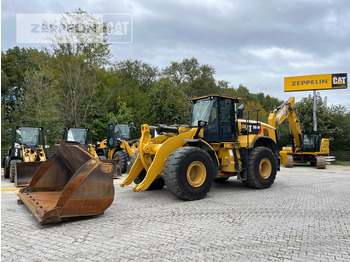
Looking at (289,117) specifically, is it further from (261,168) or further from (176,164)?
(176,164)

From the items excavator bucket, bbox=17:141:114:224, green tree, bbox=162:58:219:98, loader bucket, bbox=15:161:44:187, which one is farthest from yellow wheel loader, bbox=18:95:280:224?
green tree, bbox=162:58:219:98

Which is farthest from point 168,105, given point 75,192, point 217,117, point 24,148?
point 75,192

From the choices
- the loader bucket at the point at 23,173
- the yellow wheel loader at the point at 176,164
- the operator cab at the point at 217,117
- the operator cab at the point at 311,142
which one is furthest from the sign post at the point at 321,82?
the loader bucket at the point at 23,173

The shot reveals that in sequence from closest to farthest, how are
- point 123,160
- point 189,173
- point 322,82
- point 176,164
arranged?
1. point 176,164
2. point 189,173
3. point 123,160
4. point 322,82

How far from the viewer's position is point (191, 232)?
493cm

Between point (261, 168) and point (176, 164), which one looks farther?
point (261, 168)

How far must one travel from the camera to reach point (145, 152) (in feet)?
25.5

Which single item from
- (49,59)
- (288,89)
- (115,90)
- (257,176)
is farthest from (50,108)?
(288,89)

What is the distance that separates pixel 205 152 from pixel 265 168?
272 cm

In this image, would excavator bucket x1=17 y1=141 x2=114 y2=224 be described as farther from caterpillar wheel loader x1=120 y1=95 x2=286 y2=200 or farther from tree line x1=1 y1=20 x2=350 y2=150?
tree line x1=1 y1=20 x2=350 y2=150

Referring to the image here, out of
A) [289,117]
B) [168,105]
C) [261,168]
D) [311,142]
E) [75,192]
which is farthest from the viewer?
[168,105]

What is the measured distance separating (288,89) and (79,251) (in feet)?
93.4

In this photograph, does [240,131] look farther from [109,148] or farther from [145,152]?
[109,148]

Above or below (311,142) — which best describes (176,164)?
below
